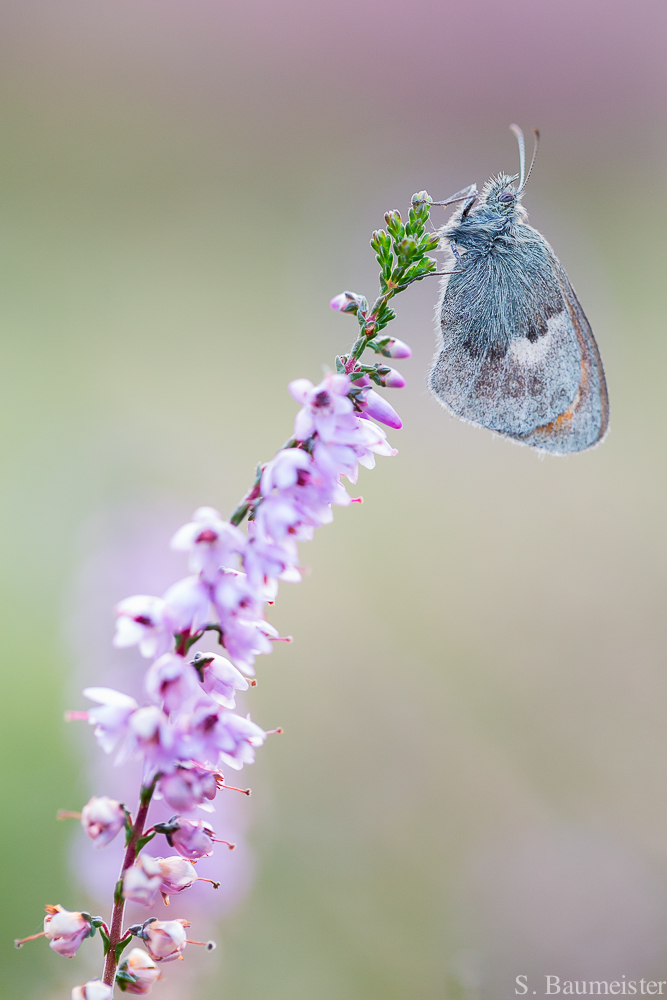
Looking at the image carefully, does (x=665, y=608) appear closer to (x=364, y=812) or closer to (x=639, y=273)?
(x=364, y=812)

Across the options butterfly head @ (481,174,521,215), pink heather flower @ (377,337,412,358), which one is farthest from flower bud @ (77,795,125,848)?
butterfly head @ (481,174,521,215)

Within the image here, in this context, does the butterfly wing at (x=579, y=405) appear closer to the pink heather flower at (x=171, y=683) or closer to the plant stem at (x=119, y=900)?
the pink heather flower at (x=171, y=683)

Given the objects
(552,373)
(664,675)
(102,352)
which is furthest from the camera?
(102,352)

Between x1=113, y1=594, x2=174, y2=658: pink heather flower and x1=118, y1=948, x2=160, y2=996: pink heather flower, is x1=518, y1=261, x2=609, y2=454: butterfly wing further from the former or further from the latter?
x1=118, y1=948, x2=160, y2=996: pink heather flower

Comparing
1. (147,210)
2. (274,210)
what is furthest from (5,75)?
(274,210)

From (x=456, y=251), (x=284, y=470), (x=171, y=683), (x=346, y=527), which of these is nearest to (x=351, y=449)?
(x=284, y=470)

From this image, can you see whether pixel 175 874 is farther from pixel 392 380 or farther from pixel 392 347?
pixel 392 347
